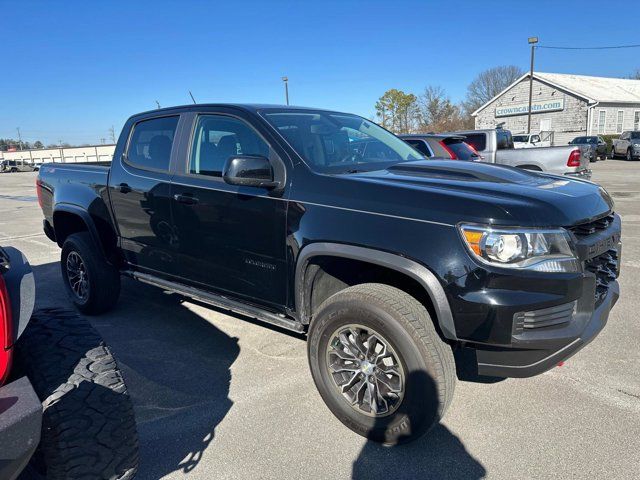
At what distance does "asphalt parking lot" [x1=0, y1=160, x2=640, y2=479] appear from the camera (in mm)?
2600

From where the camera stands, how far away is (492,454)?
2.66 metres

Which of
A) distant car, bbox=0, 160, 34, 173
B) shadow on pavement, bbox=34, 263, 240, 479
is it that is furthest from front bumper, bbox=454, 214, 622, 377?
distant car, bbox=0, 160, 34, 173

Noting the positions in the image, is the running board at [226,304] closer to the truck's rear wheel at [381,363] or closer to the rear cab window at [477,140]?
the truck's rear wheel at [381,363]

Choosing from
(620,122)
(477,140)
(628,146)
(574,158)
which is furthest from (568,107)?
(574,158)

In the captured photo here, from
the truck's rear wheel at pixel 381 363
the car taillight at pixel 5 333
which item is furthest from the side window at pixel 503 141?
the car taillight at pixel 5 333

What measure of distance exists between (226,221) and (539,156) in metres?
Result: 9.45

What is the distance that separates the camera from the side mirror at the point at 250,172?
301 cm

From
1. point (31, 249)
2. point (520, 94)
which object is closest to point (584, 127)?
point (520, 94)

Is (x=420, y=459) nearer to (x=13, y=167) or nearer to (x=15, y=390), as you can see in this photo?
(x=15, y=390)

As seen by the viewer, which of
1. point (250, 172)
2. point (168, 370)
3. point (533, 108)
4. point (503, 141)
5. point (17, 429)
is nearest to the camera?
point (17, 429)

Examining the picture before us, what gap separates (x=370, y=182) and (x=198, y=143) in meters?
1.65

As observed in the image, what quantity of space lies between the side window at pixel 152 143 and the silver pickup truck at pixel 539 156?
24.9ft

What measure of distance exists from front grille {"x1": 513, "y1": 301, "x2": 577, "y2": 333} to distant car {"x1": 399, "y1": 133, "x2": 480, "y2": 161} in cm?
622

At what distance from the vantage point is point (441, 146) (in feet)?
28.1
